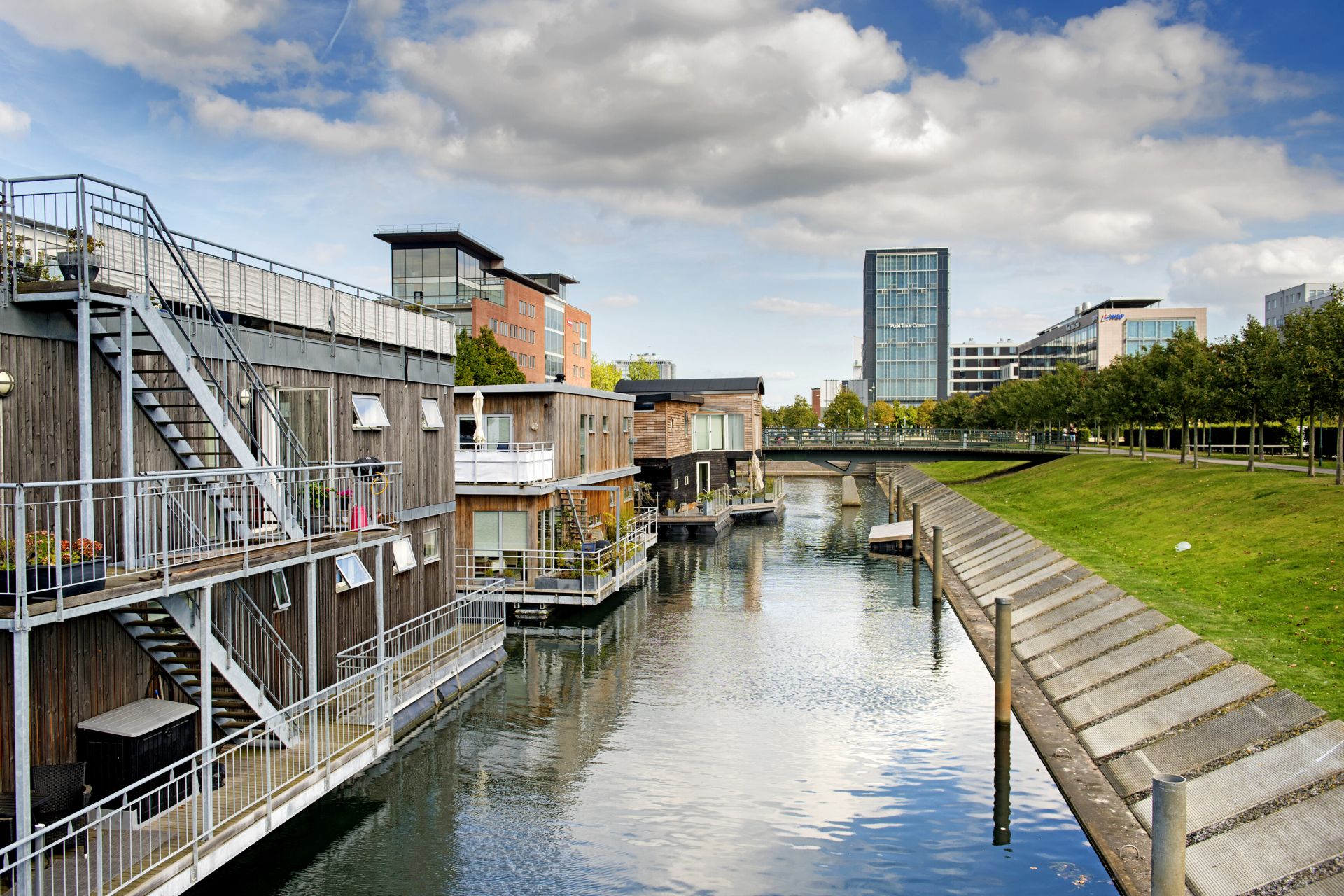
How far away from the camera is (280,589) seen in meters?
16.9

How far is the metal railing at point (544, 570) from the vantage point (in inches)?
1202

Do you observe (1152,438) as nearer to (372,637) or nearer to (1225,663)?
(1225,663)

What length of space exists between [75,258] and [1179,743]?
20.0m

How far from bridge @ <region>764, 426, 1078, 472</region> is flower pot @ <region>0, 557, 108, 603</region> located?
246ft

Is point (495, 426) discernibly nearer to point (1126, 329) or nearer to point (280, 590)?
point (280, 590)

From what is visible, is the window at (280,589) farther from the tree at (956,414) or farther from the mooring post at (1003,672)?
the tree at (956,414)

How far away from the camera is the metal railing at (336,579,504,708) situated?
1950 centimetres

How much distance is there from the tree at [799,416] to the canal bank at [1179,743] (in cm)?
12378

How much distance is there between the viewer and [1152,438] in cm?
9606

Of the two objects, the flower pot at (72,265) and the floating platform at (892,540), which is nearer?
the flower pot at (72,265)

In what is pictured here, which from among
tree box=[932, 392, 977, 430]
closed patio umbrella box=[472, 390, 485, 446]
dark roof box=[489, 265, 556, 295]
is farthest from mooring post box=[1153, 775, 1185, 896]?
tree box=[932, 392, 977, 430]

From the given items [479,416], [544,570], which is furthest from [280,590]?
[479,416]

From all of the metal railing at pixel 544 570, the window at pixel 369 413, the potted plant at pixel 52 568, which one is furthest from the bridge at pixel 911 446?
the potted plant at pixel 52 568

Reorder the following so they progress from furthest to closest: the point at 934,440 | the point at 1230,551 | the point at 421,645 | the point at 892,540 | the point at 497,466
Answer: the point at 934,440, the point at 892,540, the point at 497,466, the point at 1230,551, the point at 421,645
